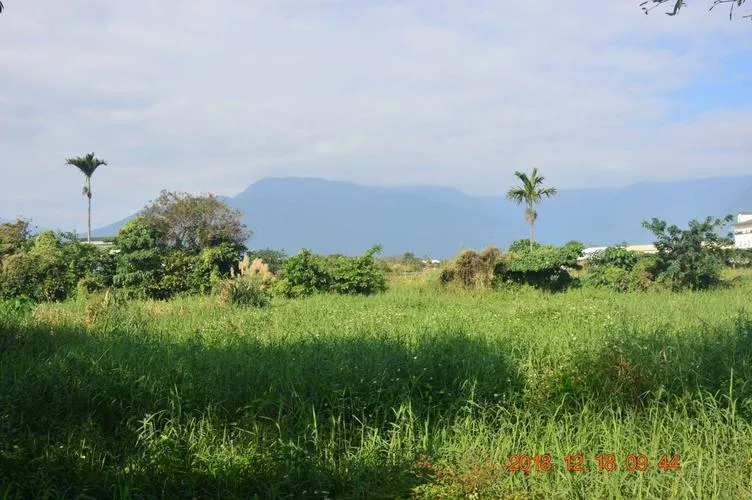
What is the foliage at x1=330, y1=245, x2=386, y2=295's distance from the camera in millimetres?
15750

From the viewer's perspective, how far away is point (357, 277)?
15.7 meters

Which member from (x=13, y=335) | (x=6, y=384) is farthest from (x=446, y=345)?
(x=13, y=335)

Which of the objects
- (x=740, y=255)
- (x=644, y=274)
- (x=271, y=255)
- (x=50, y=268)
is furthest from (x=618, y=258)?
(x=50, y=268)

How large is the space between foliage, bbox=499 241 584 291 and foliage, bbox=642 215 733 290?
219 cm

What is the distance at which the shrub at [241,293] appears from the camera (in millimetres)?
11562

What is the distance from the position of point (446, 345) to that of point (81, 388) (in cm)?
357

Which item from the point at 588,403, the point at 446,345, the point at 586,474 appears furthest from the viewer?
the point at 446,345

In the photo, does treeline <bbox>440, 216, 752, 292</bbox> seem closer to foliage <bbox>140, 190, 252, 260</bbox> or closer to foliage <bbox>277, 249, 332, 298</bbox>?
foliage <bbox>277, 249, 332, 298</bbox>

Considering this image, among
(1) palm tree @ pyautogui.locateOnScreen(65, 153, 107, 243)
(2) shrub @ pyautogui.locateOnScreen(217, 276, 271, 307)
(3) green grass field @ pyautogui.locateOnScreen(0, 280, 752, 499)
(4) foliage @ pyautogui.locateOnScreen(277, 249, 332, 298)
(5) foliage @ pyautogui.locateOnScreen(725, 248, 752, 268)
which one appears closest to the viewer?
(3) green grass field @ pyautogui.locateOnScreen(0, 280, 752, 499)

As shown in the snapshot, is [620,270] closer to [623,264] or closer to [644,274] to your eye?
[623,264]

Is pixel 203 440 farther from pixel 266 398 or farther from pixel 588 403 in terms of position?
pixel 588 403

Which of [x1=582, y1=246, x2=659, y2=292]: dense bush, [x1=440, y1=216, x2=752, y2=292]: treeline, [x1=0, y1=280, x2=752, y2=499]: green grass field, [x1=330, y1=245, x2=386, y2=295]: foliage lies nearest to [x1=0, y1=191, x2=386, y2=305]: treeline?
[x1=330, y1=245, x2=386, y2=295]: foliage

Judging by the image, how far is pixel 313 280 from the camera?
1572cm
